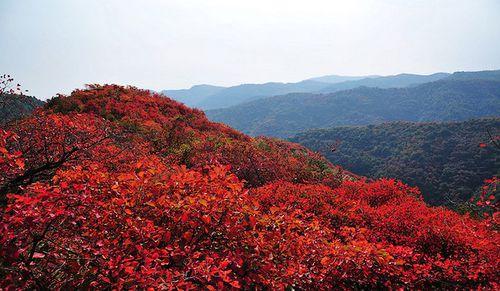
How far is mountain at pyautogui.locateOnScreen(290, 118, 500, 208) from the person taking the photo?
73.1m

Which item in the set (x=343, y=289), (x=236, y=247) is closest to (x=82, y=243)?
(x=236, y=247)

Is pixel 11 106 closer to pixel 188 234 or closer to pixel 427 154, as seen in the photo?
pixel 188 234

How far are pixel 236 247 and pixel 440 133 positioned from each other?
377 ft

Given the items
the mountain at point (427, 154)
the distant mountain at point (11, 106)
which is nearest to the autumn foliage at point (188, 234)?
the distant mountain at point (11, 106)

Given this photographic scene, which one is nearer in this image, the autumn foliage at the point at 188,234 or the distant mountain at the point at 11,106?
the autumn foliage at the point at 188,234

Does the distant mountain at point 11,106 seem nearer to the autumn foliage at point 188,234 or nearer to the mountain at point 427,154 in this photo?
the autumn foliage at point 188,234

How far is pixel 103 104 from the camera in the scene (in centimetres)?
2702

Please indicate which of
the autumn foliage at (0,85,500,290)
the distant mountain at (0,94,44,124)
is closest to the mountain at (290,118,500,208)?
the autumn foliage at (0,85,500,290)

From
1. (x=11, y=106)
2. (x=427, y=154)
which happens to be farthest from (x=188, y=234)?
(x=427, y=154)

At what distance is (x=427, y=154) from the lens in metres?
94.1

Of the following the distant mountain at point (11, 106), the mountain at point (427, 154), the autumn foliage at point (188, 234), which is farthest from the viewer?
the mountain at point (427, 154)

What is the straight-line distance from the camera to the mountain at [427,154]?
73.1m

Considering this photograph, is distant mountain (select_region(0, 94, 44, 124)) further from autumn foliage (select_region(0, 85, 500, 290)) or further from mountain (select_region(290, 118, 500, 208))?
mountain (select_region(290, 118, 500, 208))

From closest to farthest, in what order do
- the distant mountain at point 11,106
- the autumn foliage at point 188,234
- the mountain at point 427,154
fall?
1. the autumn foliage at point 188,234
2. the distant mountain at point 11,106
3. the mountain at point 427,154
